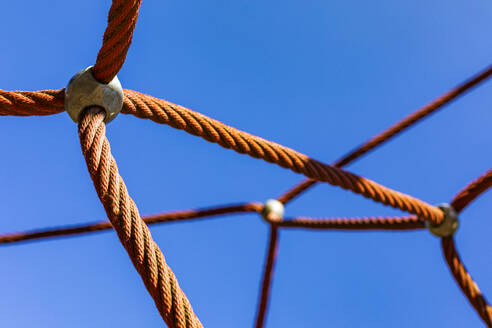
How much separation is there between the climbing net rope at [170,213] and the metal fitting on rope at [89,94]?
1 centimetres

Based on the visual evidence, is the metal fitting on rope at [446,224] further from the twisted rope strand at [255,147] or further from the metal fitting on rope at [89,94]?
the metal fitting on rope at [89,94]

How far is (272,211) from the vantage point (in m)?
2.55

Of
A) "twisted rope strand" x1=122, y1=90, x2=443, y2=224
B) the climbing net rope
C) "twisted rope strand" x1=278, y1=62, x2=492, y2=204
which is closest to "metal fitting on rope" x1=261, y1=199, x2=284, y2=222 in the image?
the climbing net rope

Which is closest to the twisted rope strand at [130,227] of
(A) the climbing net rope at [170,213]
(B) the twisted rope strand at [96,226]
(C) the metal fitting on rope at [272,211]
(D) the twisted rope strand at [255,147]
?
(A) the climbing net rope at [170,213]

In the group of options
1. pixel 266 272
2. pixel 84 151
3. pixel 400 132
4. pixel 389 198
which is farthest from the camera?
pixel 266 272

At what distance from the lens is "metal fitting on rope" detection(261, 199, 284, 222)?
2.54 meters

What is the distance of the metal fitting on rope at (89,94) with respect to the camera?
999 millimetres

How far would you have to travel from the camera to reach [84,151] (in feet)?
3.17

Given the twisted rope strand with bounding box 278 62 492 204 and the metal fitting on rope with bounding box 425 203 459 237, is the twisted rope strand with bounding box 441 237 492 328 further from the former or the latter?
the twisted rope strand with bounding box 278 62 492 204

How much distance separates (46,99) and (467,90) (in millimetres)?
1498

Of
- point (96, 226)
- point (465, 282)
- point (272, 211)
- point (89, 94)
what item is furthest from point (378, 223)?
point (89, 94)

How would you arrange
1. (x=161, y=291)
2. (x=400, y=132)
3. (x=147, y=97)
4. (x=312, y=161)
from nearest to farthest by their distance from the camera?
1. (x=161, y=291)
2. (x=147, y=97)
3. (x=312, y=161)
4. (x=400, y=132)

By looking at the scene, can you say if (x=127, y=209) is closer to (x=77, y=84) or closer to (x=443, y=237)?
(x=77, y=84)

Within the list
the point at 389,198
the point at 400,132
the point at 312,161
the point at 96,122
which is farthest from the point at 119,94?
the point at 400,132
